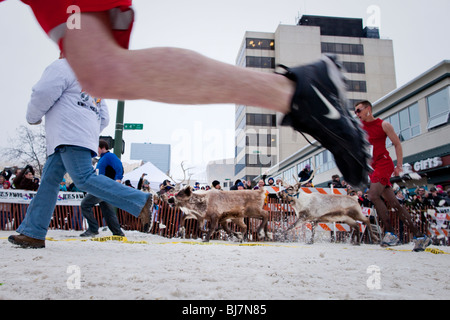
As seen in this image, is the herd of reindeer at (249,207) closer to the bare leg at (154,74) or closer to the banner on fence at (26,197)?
the banner on fence at (26,197)

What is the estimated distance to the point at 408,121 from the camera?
1973cm

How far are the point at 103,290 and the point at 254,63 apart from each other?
166 ft

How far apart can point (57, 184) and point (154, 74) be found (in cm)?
272

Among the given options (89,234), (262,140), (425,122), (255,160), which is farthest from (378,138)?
(255,160)

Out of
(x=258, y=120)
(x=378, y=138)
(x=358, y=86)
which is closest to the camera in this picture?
A: (x=378, y=138)

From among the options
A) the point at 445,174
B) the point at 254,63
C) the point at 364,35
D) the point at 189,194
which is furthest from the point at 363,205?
the point at 364,35

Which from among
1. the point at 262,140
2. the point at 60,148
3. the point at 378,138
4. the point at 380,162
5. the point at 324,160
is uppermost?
the point at 262,140

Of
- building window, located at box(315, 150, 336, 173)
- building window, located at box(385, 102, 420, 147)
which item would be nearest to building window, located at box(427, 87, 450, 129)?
building window, located at box(385, 102, 420, 147)

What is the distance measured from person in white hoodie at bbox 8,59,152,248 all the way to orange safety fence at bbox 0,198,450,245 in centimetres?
486

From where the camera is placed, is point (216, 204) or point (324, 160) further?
point (324, 160)

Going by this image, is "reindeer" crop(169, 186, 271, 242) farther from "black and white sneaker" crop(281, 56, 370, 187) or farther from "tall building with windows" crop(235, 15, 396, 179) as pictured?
"tall building with windows" crop(235, 15, 396, 179)

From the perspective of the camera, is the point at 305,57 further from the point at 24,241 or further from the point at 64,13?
the point at 64,13

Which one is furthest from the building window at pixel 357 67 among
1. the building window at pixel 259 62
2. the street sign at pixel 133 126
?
the street sign at pixel 133 126

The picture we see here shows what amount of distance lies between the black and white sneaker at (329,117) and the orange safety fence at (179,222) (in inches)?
258
